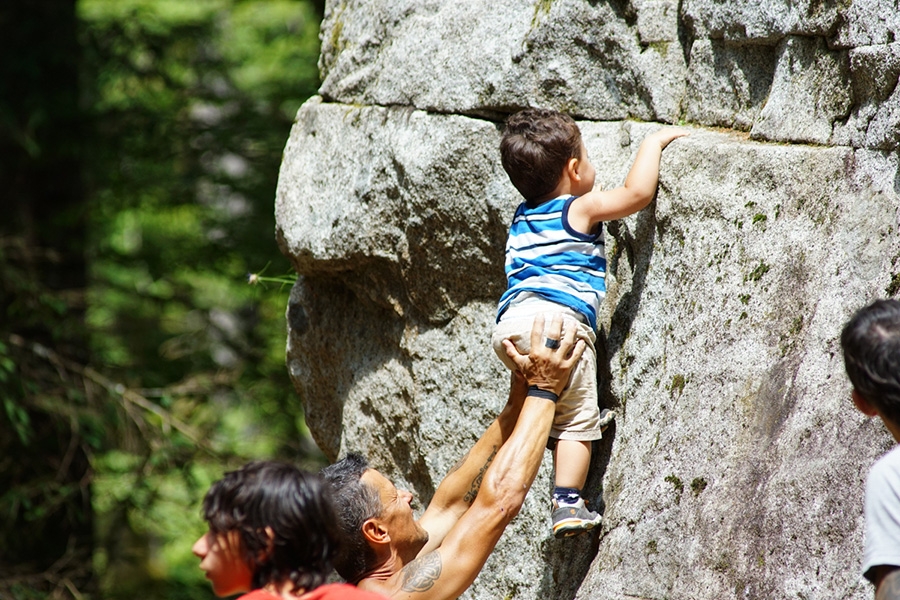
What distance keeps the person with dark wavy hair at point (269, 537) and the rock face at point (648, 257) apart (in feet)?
3.96

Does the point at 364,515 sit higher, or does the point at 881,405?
the point at 881,405

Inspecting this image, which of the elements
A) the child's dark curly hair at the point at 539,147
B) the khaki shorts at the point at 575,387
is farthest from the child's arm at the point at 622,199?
the khaki shorts at the point at 575,387

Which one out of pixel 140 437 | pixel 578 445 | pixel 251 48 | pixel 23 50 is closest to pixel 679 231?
pixel 578 445

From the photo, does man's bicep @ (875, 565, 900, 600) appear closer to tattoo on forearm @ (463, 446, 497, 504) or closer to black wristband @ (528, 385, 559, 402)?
black wristband @ (528, 385, 559, 402)

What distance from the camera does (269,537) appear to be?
78.5 inches

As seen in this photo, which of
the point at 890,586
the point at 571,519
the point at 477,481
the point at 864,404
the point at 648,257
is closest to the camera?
the point at 890,586

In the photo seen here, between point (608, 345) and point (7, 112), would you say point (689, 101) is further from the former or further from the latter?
point (7, 112)

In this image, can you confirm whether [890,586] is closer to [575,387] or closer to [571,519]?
[571,519]

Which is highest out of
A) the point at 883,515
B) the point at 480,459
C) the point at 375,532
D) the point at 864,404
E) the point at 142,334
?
the point at 864,404

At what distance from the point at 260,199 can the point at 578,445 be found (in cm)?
571

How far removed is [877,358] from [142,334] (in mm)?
9150

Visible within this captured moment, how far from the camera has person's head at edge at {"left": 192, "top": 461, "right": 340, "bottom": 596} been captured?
6.55 feet

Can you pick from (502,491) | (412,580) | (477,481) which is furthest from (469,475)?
(412,580)

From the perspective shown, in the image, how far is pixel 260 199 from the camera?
321 inches
